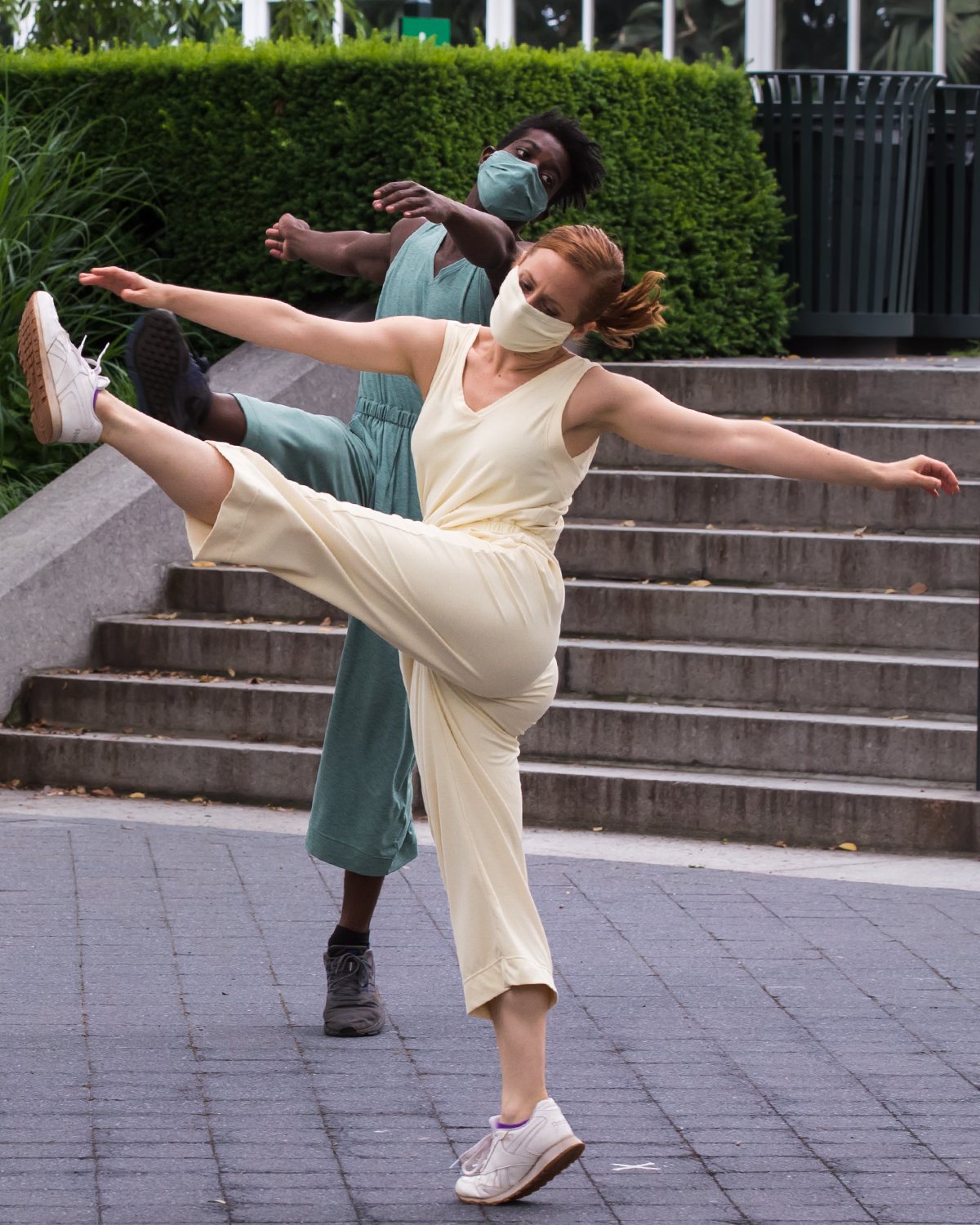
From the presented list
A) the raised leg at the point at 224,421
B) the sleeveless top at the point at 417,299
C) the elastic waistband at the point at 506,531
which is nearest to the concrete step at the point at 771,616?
the sleeveless top at the point at 417,299

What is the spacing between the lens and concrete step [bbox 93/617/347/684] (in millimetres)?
7453

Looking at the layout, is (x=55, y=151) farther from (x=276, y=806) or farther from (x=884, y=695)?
(x=884, y=695)

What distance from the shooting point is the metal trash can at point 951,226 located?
10953 millimetres

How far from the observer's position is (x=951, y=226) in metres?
11.3

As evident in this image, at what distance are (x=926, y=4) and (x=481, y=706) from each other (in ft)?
40.7

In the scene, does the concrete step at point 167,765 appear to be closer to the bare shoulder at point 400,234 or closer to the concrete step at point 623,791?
the concrete step at point 623,791

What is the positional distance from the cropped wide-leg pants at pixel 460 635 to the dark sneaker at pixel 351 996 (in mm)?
922

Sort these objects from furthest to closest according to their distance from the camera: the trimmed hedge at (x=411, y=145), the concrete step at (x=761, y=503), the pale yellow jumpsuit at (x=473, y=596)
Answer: the trimmed hedge at (x=411, y=145) < the concrete step at (x=761, y=503) < the pale yellow jumpsuit at (x=473, y=596)

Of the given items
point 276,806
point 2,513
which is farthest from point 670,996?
point 2,513

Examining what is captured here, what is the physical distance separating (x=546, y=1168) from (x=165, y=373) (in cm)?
184

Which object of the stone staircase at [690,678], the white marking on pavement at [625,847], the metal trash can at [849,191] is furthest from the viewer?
the metal trash can at [849,191]

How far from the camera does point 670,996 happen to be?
14.8ft

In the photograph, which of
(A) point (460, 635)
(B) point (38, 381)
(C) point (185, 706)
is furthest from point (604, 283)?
(C) point (185, 706)

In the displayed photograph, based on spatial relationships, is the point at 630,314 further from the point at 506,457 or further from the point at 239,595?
the point at 239,595
